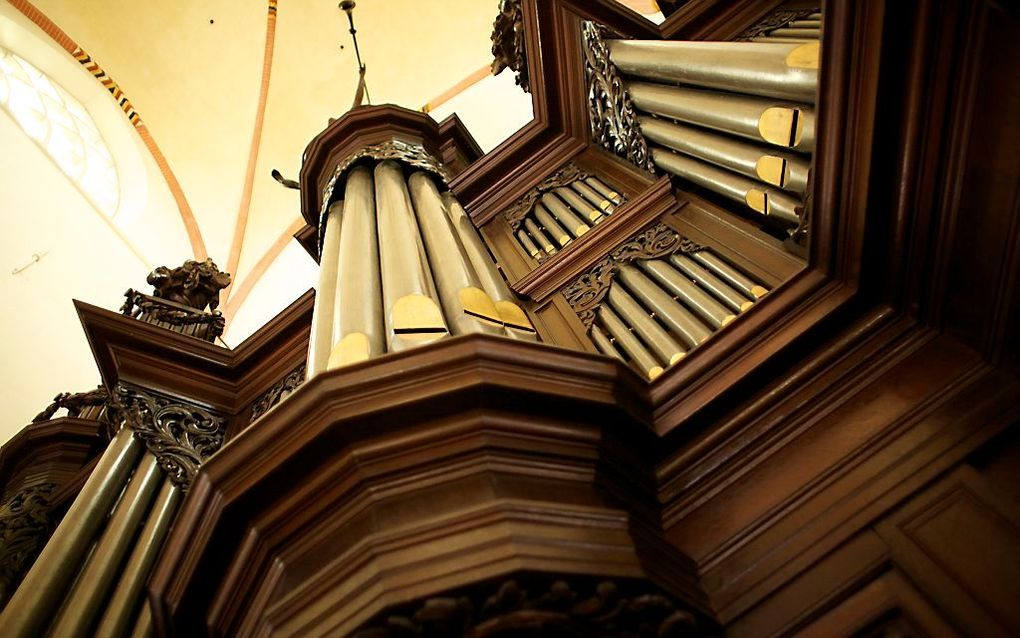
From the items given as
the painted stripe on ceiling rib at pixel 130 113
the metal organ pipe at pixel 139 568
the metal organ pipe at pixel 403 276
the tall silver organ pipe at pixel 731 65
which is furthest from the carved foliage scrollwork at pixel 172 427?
the painted stripe on ceiling rib at pixel 130 113

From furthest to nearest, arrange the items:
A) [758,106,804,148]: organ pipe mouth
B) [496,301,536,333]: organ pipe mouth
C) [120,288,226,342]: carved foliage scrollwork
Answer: [120,288,226,342]: carved foliage scrollwork → [758,106,804,148]: organ pipe mouth → [496,301,536,333]: organ pipe mouth

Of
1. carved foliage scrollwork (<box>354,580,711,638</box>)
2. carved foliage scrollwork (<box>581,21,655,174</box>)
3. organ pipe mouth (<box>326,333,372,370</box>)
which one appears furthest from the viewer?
carved foliage scrollwork (<box>581,21,655,174</box>)

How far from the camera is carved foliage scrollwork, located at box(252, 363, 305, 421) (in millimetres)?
3741

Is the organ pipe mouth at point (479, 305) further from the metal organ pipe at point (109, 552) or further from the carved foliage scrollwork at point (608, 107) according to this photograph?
the carved foliage scrollwork at point (608, 107)

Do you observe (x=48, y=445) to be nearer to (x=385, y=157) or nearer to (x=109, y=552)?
(x=109, y=552)

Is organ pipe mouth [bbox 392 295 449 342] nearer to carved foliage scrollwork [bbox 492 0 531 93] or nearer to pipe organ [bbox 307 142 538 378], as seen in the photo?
pipe organ [bbox 307 142 538 378]

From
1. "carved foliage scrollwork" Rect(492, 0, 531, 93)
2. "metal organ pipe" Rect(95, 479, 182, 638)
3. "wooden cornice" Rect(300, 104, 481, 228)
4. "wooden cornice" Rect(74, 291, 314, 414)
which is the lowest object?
"metal organ pipe" Rect(95, 479, 182, 638)

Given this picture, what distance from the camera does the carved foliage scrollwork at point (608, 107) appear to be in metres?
4.03

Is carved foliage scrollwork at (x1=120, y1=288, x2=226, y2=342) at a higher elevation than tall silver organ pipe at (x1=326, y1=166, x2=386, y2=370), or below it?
higher

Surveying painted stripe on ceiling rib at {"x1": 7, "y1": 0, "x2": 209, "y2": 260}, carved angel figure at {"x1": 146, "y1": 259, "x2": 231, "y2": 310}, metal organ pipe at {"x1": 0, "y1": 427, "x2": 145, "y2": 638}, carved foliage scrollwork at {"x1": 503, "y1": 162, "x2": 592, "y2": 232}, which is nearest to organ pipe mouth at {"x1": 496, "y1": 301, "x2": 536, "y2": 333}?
metal organ pipe at {"x1": 0, "y1": 427, "x2": 145, "y2": 638}

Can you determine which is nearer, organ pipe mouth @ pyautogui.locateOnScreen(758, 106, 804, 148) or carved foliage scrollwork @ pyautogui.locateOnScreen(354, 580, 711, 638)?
carved foliage scrollwork @ pyautogui.locateOnScreen(354, 580, 711, 638)

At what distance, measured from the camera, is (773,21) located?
4184mm

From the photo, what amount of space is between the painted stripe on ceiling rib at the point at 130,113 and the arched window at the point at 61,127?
36 centimetres

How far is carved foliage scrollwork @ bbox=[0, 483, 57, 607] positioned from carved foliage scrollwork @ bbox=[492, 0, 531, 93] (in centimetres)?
340
